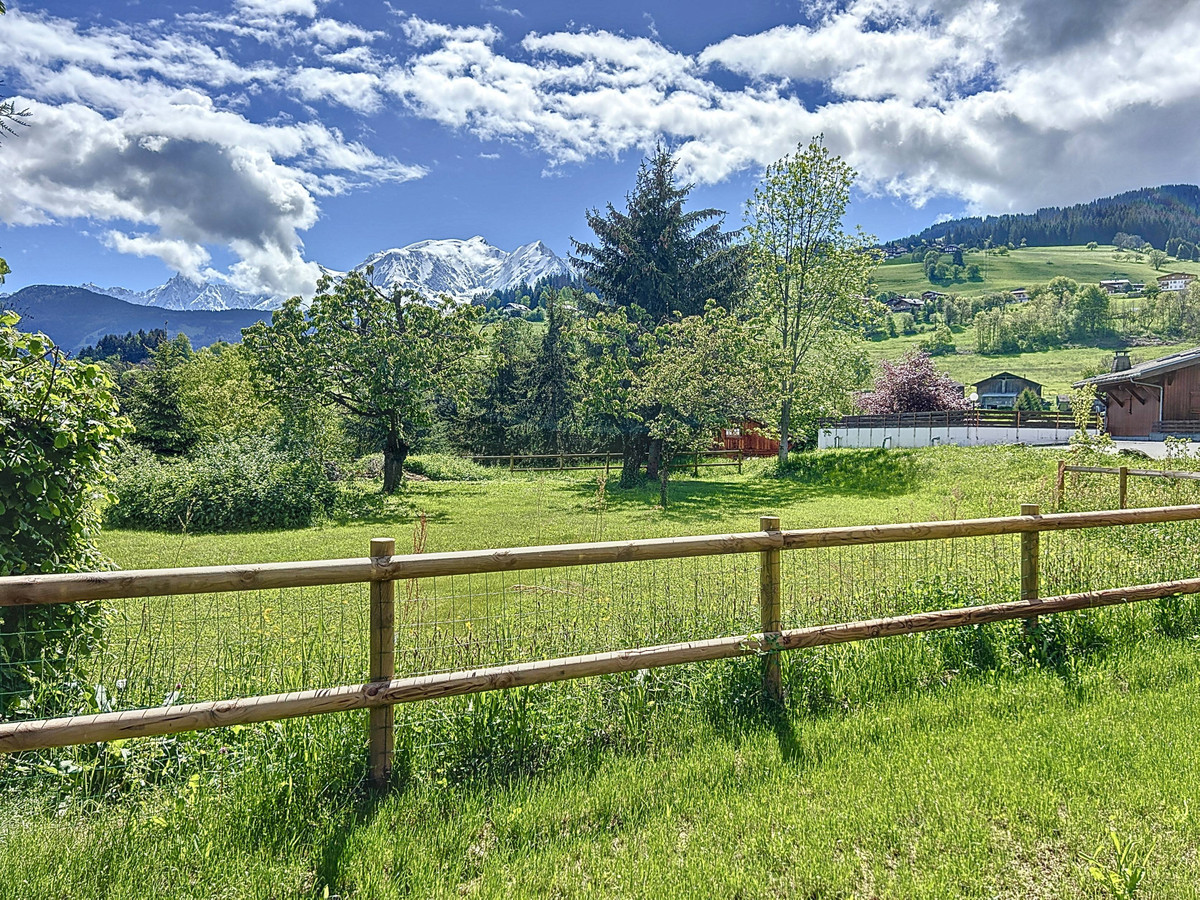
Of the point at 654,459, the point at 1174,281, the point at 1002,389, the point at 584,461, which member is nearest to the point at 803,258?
the point at 654,459

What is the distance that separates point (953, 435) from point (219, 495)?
30.9 metres

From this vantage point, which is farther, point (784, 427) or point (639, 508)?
point (784, 427)

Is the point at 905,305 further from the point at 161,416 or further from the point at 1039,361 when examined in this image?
the point at 161,416

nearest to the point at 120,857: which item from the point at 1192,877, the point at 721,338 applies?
the point at 1192,877

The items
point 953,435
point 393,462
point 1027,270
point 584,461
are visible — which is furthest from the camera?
point 1027,270

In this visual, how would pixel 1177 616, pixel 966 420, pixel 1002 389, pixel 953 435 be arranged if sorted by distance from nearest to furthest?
pixel 1177 616
pixel 953 435
pixel 966 420
pixel 1002 389

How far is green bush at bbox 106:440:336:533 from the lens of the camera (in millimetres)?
15000

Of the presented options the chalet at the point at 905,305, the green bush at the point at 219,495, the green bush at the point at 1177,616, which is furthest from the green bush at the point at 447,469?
the chalet at the point at 905,305

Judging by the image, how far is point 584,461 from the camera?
110 feet

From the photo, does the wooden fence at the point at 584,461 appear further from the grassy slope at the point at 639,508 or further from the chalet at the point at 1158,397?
the chalet at the point at 1158,397

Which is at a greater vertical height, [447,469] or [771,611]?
[771,611]

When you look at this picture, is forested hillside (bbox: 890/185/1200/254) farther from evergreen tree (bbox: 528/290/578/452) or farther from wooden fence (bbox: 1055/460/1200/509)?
wooden fence (bbox: 1055/460/1200/509)

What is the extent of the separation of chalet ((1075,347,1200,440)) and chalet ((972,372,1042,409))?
24.2m

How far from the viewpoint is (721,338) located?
65.7 ft
